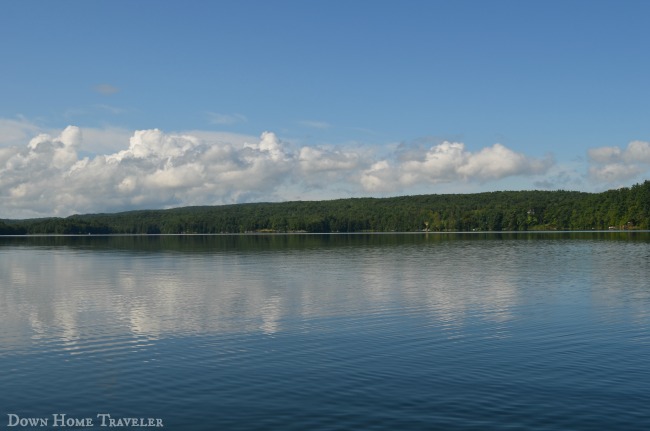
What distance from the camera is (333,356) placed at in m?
26.9

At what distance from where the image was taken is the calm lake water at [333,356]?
1928 centimetres

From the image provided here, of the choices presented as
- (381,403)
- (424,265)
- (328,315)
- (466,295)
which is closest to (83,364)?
(381,403)

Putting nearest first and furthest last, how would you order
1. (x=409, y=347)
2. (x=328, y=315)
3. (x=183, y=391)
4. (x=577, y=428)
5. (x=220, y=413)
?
1. (x=577, y=428)
2. (x=220, y=413)
3. (x=183, y=391)
4. (x=409, y=347)
5. (x=328, y=315)

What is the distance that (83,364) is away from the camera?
26172 millimetres

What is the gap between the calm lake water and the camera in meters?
19.3

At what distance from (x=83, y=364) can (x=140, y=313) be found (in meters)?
14.2

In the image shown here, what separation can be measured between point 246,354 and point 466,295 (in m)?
24.2

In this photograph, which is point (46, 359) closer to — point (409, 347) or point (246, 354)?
point (246, 354)

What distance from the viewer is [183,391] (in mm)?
21844

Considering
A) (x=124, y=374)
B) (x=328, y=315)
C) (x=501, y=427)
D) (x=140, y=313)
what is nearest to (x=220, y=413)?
(x=124, y=374)

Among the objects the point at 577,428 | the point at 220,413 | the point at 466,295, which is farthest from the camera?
the point at 466,295

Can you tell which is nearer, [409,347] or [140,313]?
[409,347]

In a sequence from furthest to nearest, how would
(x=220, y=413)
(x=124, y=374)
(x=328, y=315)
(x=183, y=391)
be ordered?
1. (x=328, y=315)
2. (x=124, y=374)
3. (x=183, y=391)
4. (x=220, y=413)

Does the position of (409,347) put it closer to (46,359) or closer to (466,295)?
(46,359)
